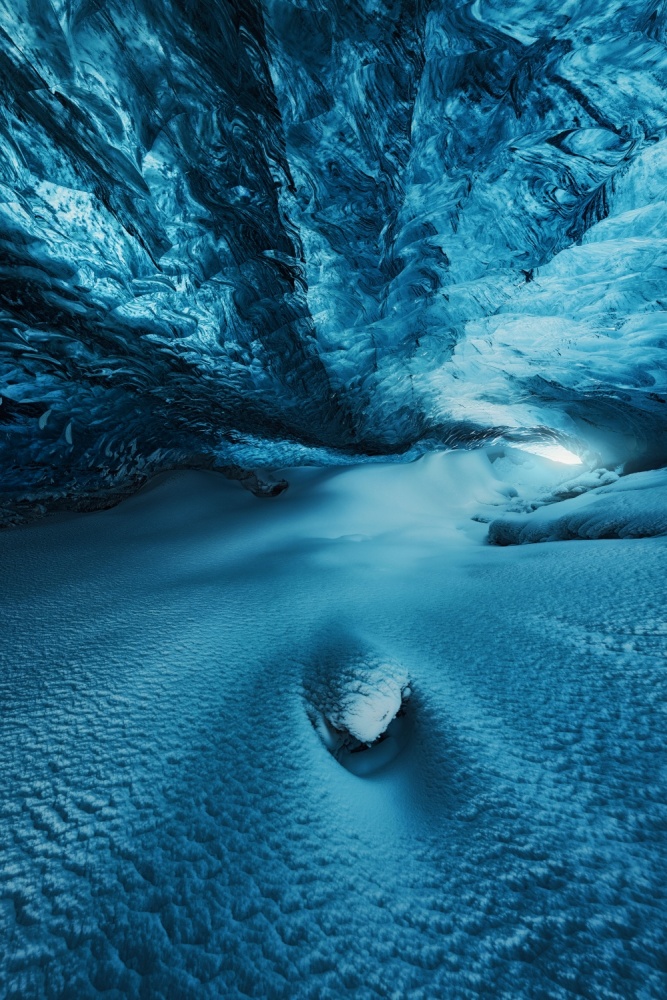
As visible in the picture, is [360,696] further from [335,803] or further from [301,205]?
[301,205]

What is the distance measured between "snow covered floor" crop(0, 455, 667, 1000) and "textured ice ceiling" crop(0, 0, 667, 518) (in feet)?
5.63

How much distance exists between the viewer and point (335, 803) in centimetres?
71

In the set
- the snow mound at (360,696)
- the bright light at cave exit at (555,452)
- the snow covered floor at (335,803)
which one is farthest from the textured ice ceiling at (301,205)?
the bright light at cave exit at (555,452)

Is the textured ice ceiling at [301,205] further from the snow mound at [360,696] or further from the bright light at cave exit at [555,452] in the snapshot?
the bright light at cave exit at [555,452]

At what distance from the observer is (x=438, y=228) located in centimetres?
222

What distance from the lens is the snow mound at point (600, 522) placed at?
6.93ft

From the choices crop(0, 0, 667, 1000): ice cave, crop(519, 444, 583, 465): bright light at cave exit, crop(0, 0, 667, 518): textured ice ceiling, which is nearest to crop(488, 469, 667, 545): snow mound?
crop(0, 0, 667, 1000): ice cave

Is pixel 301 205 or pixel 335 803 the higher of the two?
pixel 301 205

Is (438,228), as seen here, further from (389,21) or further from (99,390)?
(99,390)

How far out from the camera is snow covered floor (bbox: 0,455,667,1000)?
466 millimetres

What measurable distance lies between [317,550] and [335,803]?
6.14 feet

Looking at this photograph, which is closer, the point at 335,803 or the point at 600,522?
the point at 335,803

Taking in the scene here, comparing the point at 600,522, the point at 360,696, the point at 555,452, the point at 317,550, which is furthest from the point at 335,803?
the point at 555,452

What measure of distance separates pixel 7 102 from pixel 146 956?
2.22 m
